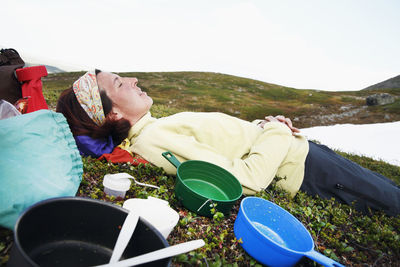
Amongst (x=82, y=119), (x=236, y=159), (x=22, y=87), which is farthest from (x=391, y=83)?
(x=22, y=87)

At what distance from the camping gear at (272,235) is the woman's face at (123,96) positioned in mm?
2365

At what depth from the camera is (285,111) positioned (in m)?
34.4

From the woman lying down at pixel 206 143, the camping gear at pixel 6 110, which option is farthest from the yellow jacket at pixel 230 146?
the camping gear at pixel 6 110

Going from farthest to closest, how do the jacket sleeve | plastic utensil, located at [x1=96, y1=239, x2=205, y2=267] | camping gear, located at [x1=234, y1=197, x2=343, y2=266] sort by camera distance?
the jacket sleeve → camping gear, located at [x1=234, y1=197, x2=343, y2=266] → plastic utensil, located at [x1=96, y1=239, x2=205, y2=267]

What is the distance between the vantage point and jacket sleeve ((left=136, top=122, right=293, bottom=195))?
9.57 feet

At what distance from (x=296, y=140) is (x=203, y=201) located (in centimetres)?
214

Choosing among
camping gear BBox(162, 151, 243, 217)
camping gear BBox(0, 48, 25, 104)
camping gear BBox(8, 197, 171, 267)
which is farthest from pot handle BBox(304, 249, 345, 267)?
camping gear BBox(0, 48, 25, 104)

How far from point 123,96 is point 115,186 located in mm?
1721

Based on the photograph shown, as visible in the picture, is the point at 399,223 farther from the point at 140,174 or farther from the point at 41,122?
the point at 41,122

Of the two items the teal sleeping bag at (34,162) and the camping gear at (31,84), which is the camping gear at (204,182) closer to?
the teal sleeping bag at (34,162)

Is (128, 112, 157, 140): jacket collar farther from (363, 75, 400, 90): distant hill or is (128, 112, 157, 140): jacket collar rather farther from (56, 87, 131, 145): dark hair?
(363, 75, 400, 90): distant hill

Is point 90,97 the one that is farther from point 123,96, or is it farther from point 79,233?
point 79,233

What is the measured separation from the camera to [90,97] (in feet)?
11.3

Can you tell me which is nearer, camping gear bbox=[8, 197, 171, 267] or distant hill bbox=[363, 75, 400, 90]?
camping gear bbox=[8, 197, 171, 267]
